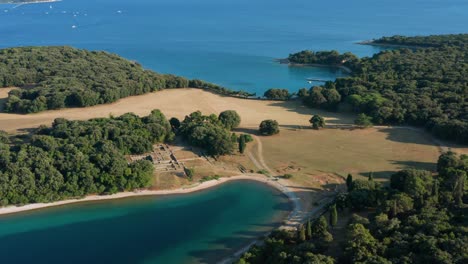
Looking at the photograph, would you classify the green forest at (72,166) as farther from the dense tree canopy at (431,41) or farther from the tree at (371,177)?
the dense tree canopy at (431,41)

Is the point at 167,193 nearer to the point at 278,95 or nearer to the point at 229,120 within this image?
→ the point at 229,120

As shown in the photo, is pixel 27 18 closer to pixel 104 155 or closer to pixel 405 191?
pixel 104 155

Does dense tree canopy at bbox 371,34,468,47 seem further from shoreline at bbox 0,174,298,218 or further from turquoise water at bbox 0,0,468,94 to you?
shoreline at bbox 0,174,298,218

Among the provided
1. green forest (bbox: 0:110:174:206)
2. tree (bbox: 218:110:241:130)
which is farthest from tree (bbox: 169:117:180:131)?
green forest (bbox: 0:110:174:206)

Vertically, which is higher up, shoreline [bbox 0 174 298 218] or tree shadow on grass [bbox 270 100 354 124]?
tree shadow on grass [bbox 270 100 354 124]

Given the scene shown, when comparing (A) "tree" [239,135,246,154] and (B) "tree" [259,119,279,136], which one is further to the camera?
(B) "tree" [259,119,279,136]

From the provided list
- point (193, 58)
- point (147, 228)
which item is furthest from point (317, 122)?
point (193, 58)
